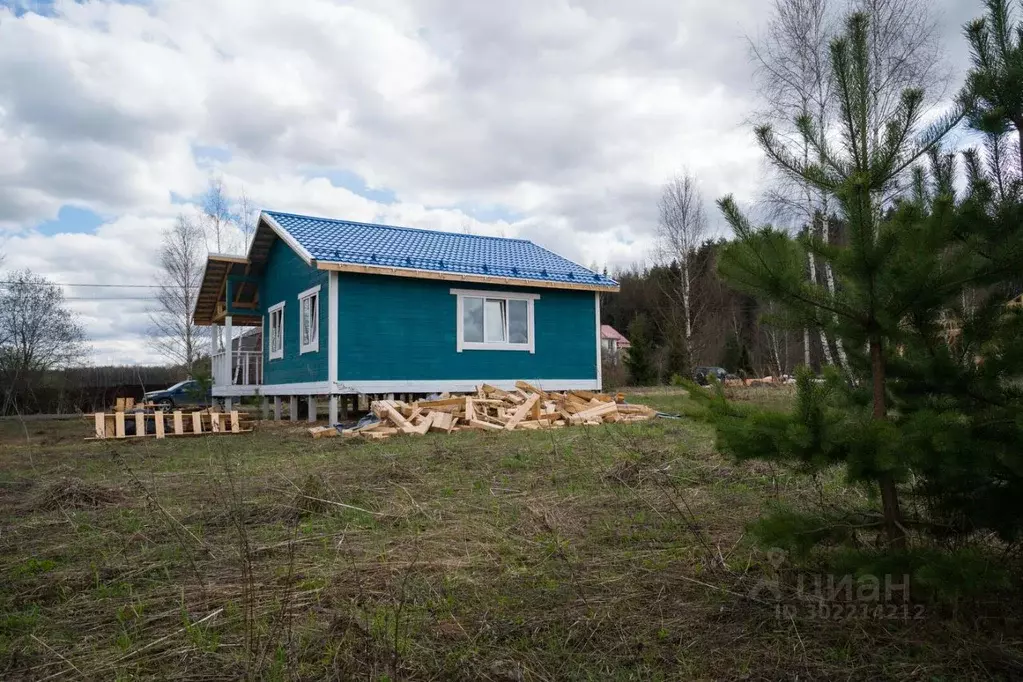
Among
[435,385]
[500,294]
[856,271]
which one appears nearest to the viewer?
[856,271]

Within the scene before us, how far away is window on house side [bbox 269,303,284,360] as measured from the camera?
15867 millimetres

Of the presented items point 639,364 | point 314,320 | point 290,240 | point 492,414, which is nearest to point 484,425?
point 492,414

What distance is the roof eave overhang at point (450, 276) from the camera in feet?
40.1

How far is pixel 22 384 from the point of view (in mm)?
23891

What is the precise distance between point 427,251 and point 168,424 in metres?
6.45

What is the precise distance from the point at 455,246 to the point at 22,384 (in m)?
18.8

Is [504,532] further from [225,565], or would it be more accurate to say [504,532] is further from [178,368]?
[178,368]

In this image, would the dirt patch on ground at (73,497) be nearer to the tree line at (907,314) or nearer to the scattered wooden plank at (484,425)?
the tree line at (907,314)

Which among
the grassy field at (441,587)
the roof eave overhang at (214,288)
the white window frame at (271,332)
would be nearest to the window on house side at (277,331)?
the white window frame at (271,332)

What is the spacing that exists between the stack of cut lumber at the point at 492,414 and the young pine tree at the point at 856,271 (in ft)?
25.5

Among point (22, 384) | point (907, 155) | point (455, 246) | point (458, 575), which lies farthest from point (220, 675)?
point (22, 384)

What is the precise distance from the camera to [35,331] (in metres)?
26.8

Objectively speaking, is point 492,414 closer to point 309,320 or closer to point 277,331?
point 309,320

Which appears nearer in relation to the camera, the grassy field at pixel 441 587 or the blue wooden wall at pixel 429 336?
the grassy field at pixel 441 587
